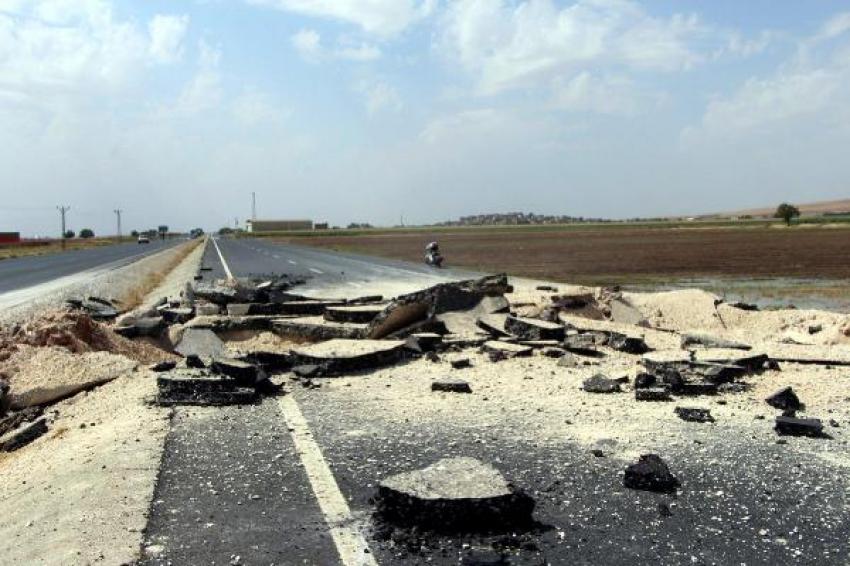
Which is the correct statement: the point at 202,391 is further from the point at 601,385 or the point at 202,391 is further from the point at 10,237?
the point at 10,237

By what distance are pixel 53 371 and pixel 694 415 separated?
23.1ft

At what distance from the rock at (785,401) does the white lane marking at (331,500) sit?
415 cm

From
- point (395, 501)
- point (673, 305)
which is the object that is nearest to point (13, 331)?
point (395, 501)

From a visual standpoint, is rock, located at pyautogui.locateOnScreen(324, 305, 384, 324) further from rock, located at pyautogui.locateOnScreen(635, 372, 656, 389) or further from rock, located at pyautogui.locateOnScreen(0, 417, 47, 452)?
rock, located at pyautogui.locateOnScreen(0, 417, 47, 452)

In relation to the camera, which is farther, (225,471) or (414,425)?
(414,425)

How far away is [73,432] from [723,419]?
18.7ft

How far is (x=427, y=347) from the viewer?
10258mm

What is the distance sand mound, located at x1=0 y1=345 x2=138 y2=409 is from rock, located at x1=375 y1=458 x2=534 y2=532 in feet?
18.0

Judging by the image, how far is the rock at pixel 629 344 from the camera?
10.1 m

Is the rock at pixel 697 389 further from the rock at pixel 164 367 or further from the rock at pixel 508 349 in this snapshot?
the rock at pixel 164 367

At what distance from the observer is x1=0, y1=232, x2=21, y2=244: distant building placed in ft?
384

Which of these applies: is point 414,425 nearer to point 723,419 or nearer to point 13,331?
point 723,419

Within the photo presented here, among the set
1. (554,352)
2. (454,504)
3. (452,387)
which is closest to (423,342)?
(554,352)

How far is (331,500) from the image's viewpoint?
4.61 m
